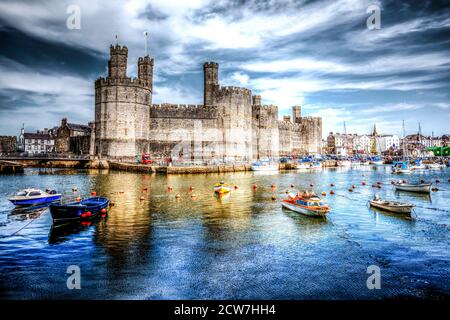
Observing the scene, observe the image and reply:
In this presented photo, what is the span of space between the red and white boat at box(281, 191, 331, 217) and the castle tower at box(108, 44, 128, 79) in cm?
3903

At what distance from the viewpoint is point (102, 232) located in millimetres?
13219

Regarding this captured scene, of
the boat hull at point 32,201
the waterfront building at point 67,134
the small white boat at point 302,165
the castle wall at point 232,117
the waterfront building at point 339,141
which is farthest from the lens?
the waterfront building at point 339,141

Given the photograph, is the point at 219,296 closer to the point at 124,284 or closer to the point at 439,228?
the point at 124,284

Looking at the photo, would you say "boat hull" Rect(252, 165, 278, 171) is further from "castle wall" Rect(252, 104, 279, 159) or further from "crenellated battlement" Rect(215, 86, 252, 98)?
"crenellated battlement" Rect(215, 86, 252, 98)

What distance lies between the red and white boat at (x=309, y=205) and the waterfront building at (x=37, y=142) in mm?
78824

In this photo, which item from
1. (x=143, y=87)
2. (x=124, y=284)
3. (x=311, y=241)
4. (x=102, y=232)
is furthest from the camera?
(x=143, y=87)

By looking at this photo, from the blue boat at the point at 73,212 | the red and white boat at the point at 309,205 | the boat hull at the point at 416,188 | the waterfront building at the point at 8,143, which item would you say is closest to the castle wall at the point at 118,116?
the blue boat at the point at 73,212

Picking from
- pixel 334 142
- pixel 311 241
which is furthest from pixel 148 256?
pixel 334 142

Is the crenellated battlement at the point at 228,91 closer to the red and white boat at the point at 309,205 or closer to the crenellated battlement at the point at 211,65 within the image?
the crenellated battlement at the point at 211,65

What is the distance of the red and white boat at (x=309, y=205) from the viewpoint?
16.4 metres

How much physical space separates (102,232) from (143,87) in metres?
40.2

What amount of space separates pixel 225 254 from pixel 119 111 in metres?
42.1

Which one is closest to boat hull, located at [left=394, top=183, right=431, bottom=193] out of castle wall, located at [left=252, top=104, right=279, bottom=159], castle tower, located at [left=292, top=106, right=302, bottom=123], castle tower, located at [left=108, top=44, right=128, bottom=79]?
castle wall, located at [left=252, top=104, right=279, bottom=159]

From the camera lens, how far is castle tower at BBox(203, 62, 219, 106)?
57.1 meters
